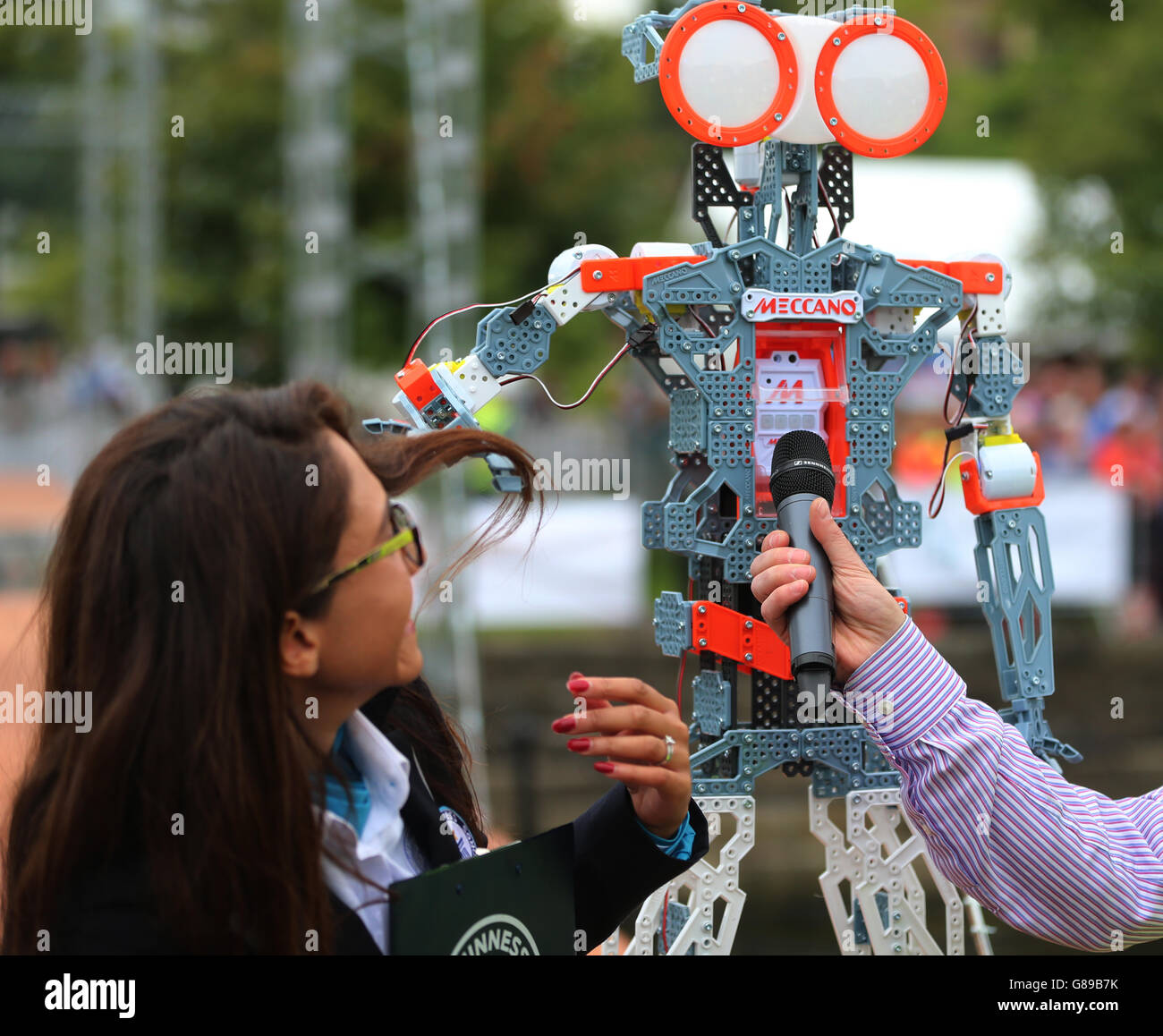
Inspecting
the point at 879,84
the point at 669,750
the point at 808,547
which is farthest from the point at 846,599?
the point at 879,84

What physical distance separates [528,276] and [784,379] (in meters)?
15.8

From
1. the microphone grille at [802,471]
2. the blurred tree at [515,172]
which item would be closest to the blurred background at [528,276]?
the blurred tree at [515,172]

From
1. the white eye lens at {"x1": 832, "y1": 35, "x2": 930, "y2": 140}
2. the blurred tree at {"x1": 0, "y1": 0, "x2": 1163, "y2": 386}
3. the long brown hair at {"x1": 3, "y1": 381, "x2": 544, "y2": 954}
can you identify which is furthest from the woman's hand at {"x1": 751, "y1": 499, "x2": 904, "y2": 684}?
the blurred tree at {"x1": 0, "y1": 0, "x2": 1163, "y2": 386}

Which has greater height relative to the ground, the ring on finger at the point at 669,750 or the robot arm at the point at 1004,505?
the robot arm at the point at 1004,505

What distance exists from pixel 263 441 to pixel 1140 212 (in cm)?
1340

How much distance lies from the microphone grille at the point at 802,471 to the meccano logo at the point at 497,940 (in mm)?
782

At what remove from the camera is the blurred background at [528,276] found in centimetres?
808

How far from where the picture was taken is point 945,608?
10242mm

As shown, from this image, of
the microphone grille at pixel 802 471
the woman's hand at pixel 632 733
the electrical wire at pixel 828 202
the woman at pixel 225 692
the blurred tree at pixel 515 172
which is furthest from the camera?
the blurred tree at pixel 515 172

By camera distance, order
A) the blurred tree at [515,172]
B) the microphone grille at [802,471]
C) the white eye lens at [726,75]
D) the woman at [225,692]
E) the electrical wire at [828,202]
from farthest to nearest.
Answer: the blurred tree at [515,172] < the electrical wire at [828,202] < the white eye lens at [726,75] < the microphone grille at [802,471] < the woman at [225,692]

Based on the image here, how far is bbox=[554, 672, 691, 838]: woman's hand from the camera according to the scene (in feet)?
6.22

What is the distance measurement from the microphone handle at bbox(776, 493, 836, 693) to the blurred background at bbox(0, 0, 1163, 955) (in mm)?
951

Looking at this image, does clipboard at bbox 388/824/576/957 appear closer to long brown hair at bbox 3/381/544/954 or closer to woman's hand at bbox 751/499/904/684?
long brown hair at bbox 3/381/544/954

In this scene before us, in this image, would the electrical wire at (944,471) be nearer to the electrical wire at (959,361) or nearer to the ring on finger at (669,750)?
the electrical wire at (959,361)
